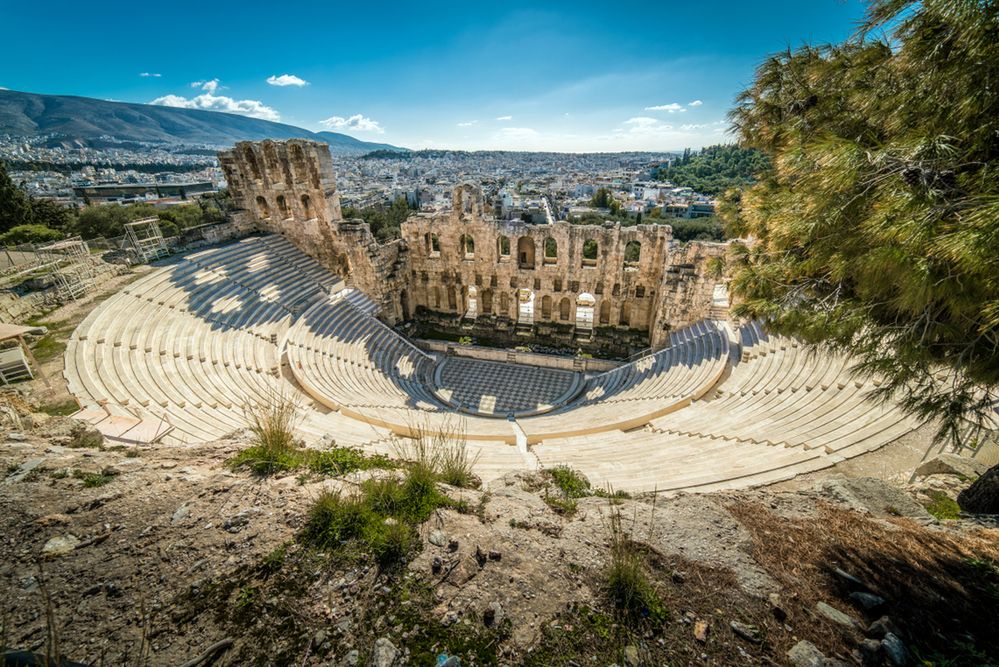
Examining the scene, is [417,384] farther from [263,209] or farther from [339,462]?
[263,209]

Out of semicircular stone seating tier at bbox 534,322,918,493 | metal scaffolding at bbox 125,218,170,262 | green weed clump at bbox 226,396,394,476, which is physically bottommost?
semicircular stone seating tier at bbox 534,322,918,493

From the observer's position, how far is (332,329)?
2078 centimetres

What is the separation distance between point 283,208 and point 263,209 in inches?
56.2

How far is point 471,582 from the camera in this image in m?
4.54

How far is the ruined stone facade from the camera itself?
75.6ft

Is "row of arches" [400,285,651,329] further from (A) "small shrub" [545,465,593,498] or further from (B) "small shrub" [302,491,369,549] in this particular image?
(B) "small shrub" [302,491,369,549]

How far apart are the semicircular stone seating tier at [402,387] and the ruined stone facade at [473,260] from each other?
2.11m

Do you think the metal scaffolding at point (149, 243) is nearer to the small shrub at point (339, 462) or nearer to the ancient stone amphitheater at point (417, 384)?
the ancient stone amphitheater at point (417, 384)

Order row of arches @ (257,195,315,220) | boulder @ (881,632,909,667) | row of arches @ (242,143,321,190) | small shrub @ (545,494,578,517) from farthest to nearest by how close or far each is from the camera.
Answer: row of arches @ (257,195,315,220) → row of arches @ (242,143,321,190) → small shrub @ (545,494,578,517) → boulder @ (881,632,909,667)

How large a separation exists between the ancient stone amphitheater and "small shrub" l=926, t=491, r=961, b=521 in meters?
2.15

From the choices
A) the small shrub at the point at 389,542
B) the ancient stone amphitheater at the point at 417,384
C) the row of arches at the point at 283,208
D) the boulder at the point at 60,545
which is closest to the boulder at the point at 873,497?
the ancient stone amphitheater at the point at 417,384

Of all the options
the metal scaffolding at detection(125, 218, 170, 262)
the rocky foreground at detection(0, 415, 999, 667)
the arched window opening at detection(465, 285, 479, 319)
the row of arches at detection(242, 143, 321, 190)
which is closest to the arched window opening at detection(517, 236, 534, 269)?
the arched window opening at detection(465, 285, 479, 319)

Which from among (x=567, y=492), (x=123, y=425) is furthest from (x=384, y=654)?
A: (x=123, y=425)

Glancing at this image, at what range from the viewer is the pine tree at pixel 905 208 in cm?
429
